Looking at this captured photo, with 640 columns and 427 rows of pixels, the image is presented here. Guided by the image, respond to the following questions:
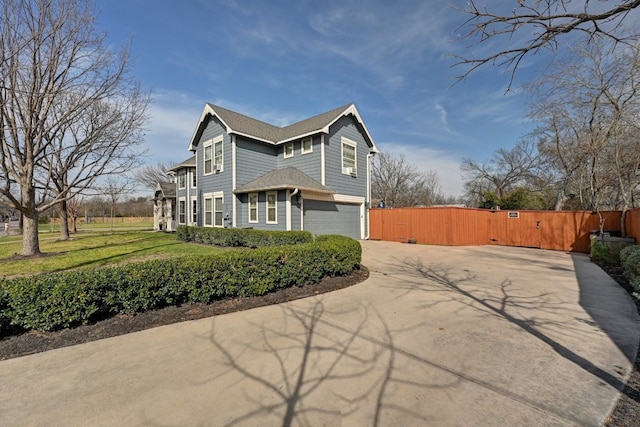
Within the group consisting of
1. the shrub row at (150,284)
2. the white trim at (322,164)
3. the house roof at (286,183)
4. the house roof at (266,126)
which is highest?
the house roof at (266,126)

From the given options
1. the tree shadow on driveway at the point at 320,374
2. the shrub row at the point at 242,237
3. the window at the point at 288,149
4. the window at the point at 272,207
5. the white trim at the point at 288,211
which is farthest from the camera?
the window at the point at 288,149

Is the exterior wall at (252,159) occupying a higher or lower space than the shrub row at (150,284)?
higher

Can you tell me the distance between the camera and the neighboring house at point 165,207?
23.6 m

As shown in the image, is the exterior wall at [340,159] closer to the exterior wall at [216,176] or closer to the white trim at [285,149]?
the white trim at [285,149]

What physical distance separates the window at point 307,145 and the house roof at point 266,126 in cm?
42

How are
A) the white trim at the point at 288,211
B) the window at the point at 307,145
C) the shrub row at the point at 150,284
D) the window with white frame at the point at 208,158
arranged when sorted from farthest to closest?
the window with white frame at the point at 208,158 < the window at the point at 307,145 < the white trim at the point at 288,211 < the shrub row at the point at 150,284

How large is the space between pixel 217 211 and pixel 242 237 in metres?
4.27

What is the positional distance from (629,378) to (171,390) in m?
4.66

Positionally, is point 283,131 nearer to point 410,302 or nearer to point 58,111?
point 58,111

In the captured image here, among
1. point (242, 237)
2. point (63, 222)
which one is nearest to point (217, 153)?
point (242, 237)

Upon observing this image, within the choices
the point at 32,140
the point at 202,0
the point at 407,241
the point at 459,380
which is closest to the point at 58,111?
the point at 32,140

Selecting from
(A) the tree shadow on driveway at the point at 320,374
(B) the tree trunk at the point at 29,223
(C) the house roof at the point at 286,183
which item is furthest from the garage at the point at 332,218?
(B) the tree trunk at the point at 29,223

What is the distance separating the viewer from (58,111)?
9.56 meters

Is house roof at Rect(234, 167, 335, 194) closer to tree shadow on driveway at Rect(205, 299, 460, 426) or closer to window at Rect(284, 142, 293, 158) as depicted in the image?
window at Rect(284, 142, 293, 158)
